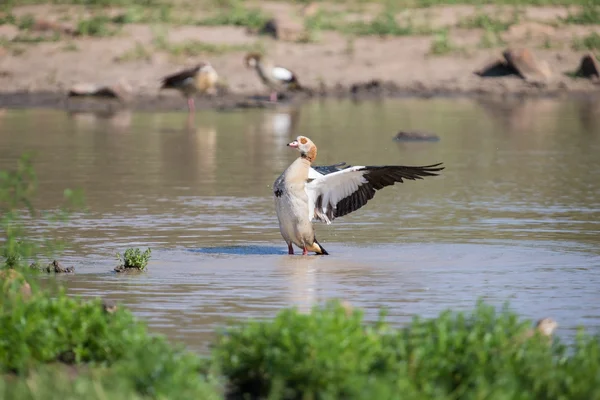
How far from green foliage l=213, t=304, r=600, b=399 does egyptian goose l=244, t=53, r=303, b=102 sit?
1715 cm

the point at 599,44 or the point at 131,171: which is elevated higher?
the point at 599,44

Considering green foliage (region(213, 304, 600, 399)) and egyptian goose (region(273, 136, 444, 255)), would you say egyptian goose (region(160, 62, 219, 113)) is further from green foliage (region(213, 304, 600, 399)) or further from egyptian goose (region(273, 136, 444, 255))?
green foliage (region(213, 304, 600, 399))

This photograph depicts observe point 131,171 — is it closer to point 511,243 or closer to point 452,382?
point 511,243

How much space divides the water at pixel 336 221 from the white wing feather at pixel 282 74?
1295 millimetres

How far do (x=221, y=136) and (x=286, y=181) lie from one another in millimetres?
8812

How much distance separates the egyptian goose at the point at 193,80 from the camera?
72.7 feet

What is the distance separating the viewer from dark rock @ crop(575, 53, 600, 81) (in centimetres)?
2466

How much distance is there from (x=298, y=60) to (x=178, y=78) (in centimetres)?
342

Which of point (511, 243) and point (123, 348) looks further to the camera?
point (511, 243)

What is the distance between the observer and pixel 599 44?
83.8 ft

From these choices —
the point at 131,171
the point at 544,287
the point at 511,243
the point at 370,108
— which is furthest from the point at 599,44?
the point at 544,287

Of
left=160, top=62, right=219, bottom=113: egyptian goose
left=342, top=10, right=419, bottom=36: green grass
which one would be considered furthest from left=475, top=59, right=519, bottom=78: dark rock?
left=160, top=62, right=219, bottom=113: egyptian goose

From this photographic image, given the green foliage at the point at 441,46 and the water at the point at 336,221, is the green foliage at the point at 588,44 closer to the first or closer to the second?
the green foliage at the point at 441,46

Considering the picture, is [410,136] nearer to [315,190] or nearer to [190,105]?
[190,105]
